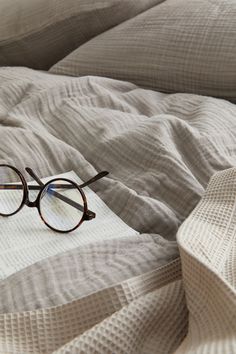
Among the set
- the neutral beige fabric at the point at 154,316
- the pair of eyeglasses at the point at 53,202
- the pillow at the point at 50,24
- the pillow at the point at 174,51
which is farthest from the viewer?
the pillow at the point at 50,24

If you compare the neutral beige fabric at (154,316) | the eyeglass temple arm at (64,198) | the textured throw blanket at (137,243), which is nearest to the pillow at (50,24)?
the textured throw blanket at (137,243)

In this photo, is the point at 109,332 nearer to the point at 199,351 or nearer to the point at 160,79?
the point at 199,351

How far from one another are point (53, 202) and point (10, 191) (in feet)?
0.20

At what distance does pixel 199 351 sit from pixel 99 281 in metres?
0.12

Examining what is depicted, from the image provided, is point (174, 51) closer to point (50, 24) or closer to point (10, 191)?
point (50, 24)

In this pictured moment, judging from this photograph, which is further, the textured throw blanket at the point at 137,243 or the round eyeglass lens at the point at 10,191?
the round eyeglass lens at the point at 10,191

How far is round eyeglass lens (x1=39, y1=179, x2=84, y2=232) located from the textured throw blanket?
49mm

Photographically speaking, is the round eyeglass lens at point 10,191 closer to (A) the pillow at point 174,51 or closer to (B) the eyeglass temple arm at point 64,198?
(B) the eyeglass temple arm at point 64,198

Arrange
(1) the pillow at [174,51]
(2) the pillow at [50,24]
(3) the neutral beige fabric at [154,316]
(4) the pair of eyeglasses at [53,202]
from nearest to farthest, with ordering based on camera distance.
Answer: (3) the neutral beige fabric at [154,316], (4) the pair of eyeglasses at [53,202], (1) the pillow at [174,51], (2) the pillow at [50,24]

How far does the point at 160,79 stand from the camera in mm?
947

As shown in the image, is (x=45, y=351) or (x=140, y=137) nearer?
(x=45, y=351)

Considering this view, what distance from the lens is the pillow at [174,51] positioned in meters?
→ 0.88

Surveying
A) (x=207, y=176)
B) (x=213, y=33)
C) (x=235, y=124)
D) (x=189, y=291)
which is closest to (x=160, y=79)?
(x=213, y=33)

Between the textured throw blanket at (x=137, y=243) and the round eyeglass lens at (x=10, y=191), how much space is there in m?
0.04
